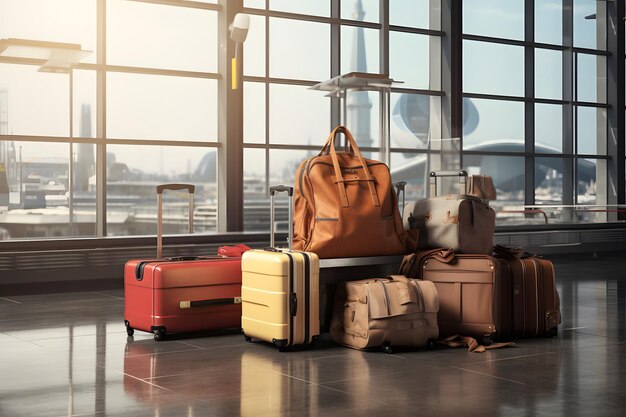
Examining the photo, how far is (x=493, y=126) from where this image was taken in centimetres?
1408

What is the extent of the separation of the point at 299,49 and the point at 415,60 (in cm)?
215

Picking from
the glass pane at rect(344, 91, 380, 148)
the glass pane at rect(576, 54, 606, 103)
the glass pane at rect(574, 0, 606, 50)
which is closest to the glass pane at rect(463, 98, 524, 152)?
the glass pane at rect(576, 54, 606, 103)

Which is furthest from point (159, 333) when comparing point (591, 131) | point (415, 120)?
point (591, 131)

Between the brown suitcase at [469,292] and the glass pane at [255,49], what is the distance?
6650 millimetres

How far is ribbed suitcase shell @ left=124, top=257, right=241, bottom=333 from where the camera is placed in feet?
17.7

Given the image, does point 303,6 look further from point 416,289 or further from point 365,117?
point 416,289

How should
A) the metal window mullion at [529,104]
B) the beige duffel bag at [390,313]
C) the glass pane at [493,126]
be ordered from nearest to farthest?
the beige duffel bag at [390,313], the glass pane at [493,126], the metal window mullion at [529,104]

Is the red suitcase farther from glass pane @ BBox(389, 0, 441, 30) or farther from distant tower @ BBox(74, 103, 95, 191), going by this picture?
glass pane @ BBox(389, 0, 441, 30)

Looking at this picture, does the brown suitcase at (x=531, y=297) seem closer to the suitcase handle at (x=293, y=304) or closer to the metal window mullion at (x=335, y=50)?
the suitcase handle at (x=293, y=304)

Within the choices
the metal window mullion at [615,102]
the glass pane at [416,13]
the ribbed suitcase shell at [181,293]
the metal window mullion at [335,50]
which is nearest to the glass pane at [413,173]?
the metal window mullion at [335,50]

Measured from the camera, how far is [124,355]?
4840mm

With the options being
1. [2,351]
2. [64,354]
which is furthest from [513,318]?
[2,351]

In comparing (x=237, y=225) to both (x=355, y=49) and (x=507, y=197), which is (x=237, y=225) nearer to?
(x=355, y=49)

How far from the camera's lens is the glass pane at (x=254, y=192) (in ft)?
37.5
